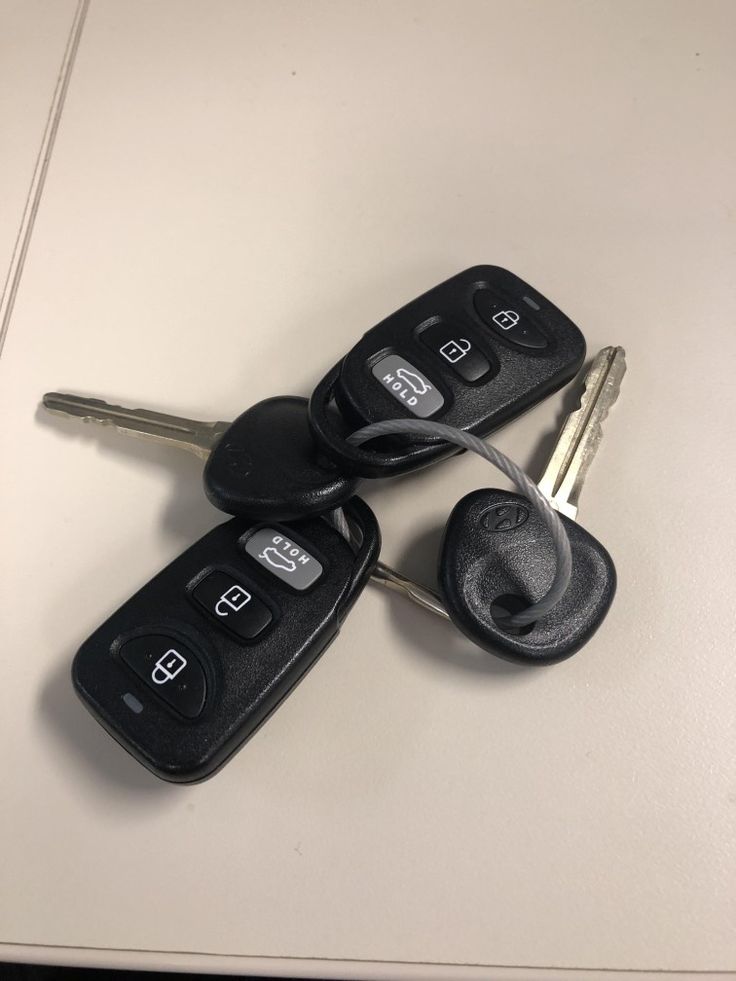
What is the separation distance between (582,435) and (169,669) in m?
0.34

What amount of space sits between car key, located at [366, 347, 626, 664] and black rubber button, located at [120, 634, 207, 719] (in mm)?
143

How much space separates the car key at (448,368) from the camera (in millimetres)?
535

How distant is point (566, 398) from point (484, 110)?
0.30 meters

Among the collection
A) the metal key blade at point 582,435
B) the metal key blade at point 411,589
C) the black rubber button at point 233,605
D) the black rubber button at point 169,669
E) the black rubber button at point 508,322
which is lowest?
the black rubber button at point 169,669

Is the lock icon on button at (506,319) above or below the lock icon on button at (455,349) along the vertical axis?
above

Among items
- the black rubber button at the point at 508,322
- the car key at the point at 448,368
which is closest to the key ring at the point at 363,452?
the car key at the point at 448,368

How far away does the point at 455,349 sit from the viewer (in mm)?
575

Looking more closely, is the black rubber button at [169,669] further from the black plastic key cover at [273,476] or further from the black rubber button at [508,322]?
the black rubber button at [508,322]

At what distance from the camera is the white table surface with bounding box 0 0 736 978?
512mm

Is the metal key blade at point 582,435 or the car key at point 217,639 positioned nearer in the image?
the car key at point 217,639

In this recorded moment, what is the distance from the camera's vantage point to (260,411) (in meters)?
0.57

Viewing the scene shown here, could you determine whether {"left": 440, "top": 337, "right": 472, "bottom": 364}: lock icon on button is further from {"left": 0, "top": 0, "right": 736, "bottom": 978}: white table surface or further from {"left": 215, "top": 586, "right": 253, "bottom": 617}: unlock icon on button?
{"left": 215, "top": 586, "right": 253, "bottom": 617}: unlock icon on button

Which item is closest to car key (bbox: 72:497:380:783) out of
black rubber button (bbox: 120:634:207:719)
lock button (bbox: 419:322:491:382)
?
Result: black rubber button (bbox: 120:634:207:719)

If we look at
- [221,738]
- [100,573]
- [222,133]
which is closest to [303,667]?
[221,738]
